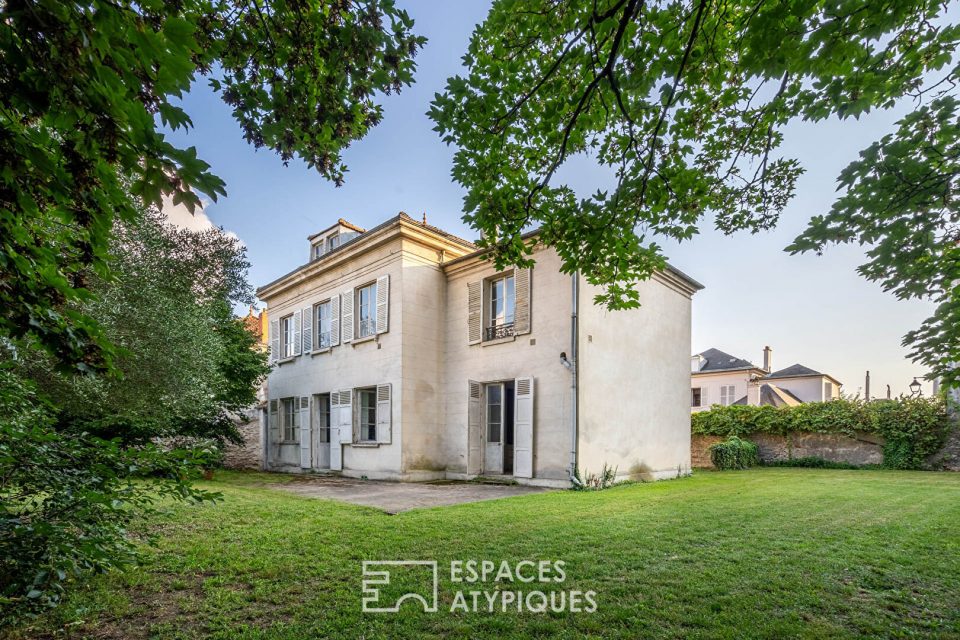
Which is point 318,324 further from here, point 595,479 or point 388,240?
point 595,479

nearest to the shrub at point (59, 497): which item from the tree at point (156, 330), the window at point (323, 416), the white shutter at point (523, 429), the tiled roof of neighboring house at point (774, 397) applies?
the tree at point (156, 330)

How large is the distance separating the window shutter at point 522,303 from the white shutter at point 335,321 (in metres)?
5.38

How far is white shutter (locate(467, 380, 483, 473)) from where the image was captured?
33.9 feet

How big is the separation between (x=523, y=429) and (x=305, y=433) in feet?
23.2

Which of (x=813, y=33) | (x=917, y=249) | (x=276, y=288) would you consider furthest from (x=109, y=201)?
(x=276, y=288)

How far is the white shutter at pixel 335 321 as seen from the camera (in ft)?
41.7

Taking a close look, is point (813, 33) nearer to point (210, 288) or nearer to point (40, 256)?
point (40, 256)

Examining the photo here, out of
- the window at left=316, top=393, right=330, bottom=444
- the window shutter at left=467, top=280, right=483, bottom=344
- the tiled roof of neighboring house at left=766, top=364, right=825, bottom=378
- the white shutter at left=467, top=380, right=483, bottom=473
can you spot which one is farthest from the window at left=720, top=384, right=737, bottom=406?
the window at left=316, top=393, right=330, bottom=444

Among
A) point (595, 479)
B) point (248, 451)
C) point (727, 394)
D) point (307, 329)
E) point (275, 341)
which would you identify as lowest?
point (248, 451)

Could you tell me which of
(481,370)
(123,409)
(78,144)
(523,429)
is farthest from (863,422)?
(123,409)

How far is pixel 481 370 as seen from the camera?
10500 millimetres

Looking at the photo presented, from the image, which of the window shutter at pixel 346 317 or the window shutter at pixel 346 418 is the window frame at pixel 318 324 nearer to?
the window shutter at pixel 346 317

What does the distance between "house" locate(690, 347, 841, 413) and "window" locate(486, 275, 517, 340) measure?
71.0 feet

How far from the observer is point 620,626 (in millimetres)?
2676
